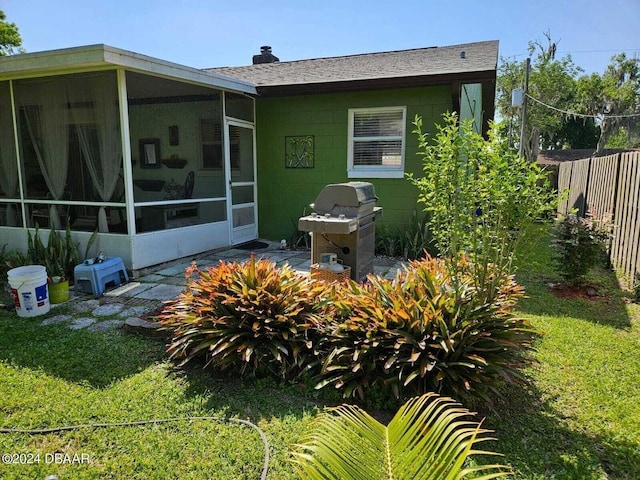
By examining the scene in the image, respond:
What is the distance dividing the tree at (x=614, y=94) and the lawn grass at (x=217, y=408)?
31.4m

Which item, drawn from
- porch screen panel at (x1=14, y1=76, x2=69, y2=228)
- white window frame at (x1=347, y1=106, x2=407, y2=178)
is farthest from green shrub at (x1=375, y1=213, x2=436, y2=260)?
porch screen panel at (x1=14, y1=76, x2=69, y2=228)

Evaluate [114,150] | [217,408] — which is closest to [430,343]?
[217,408]

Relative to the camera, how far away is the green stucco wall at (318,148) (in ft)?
24.0

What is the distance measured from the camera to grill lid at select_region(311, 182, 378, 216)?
15.1 ft

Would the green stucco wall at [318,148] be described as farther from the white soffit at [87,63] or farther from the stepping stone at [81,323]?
the stepping stone at [81,323]

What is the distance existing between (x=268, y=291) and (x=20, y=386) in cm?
188

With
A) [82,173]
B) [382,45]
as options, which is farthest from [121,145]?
[382,45]

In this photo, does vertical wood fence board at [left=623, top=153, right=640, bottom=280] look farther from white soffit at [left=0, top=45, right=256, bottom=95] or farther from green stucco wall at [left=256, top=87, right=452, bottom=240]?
white soffit at [left=0, top=45, right=256, bottom=95]

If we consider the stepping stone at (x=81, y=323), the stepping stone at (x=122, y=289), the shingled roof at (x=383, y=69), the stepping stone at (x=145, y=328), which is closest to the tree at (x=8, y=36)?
the shingled roof at (x=383, y=69)

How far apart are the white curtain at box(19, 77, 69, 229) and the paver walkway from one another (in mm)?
1806

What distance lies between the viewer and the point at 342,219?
440cm

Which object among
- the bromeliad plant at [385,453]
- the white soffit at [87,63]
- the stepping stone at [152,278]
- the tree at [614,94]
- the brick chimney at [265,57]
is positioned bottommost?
the stepping stone at [152,278]

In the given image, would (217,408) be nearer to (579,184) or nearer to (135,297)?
(135,297)

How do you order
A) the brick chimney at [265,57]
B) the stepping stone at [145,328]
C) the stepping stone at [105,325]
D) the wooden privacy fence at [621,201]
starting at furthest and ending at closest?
the brick chimney at [265,57]
the wooden privacy fence at [621,201]
the stepping stone at [105,325]
the stepping stone at [145,328]
